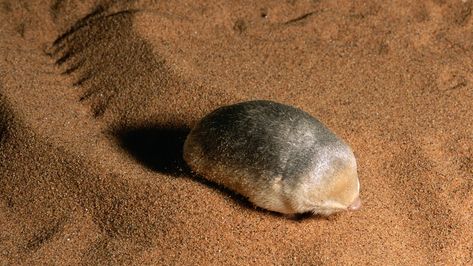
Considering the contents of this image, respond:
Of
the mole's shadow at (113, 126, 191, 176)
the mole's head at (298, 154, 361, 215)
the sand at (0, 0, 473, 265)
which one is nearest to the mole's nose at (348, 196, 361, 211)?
the mole's head at (298, 154, 361, 215)

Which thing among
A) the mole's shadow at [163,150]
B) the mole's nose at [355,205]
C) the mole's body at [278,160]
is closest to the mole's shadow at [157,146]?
the mole's shadow at [163,150]

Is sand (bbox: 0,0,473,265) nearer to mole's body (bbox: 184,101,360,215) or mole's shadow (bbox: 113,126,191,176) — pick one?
mole's shadow (bbox: 113,126,191,176)

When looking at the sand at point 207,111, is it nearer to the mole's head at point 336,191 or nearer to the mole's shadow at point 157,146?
the mole's shadow at point 157,146

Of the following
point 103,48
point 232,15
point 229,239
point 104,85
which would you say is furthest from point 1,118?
point 232,15

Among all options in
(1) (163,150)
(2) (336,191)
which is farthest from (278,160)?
(1) (163,150)

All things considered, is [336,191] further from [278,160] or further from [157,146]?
[157,146]

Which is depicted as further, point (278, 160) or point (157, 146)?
point (157, 146)
